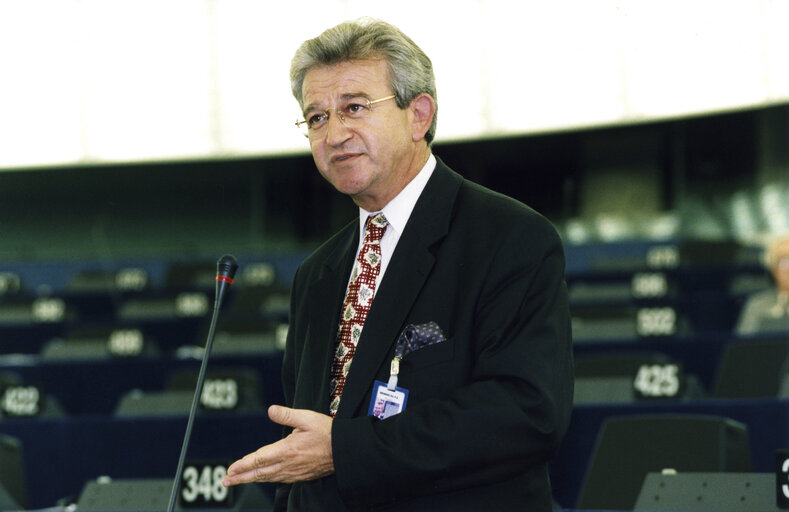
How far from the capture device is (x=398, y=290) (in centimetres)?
170

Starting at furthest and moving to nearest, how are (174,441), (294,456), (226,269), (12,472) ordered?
(174,441)
(12,472)
(226,269)
(294,456)

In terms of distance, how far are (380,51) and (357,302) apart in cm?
42

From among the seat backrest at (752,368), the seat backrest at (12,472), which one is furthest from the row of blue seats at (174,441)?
the seat backrest at (752,368)

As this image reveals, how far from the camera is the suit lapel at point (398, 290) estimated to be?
1.66 meters

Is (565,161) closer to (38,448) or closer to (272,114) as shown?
(272,114)

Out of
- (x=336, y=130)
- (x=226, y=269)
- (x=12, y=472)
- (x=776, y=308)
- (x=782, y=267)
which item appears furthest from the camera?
(x=776, y=308)

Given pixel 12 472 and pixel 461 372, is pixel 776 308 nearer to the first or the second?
pixel 12 472

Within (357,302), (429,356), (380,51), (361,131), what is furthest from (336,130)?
(429,356)

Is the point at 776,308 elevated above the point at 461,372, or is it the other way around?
the point at 461,372

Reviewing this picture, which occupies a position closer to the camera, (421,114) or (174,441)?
(421,114)

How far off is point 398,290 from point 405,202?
0.66 ft

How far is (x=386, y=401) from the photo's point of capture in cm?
165

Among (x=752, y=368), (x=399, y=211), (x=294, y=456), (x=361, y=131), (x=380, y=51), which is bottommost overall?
(x=752, y=368)

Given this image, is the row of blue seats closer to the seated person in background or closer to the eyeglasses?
the seated person in background
